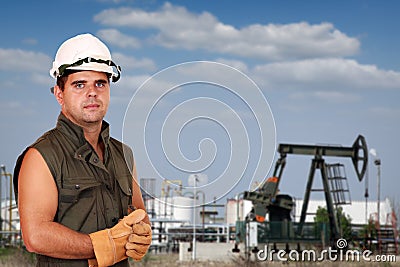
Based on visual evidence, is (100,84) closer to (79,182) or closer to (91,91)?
(91,91)

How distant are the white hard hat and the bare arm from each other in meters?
0.37

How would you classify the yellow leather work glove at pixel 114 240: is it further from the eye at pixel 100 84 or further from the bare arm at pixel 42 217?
the eye at pixel 100 84

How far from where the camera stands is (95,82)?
2719 mm

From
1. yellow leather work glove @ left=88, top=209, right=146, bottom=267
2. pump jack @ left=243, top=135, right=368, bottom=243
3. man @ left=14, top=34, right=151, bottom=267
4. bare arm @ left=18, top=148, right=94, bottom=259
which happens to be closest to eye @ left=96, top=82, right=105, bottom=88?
man @ left=14, top=34, right=151, bottom=267

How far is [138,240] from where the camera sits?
2709 mm

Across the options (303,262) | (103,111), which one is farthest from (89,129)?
(303,262)

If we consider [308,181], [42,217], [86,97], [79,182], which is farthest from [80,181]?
[308,181]

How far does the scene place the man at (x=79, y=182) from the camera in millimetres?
2527

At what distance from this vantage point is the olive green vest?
8.55 ft

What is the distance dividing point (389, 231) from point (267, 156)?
19666 mm

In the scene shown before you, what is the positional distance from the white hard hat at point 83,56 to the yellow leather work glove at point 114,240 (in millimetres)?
593

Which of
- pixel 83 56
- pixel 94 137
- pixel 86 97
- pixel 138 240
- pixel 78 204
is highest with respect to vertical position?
pixel 83 56

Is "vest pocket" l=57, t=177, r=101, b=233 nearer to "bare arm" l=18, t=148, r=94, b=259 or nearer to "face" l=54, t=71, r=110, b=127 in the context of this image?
"bare arm" l=18, t=148, r=94, b=259

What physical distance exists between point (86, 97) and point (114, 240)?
1.85ft
